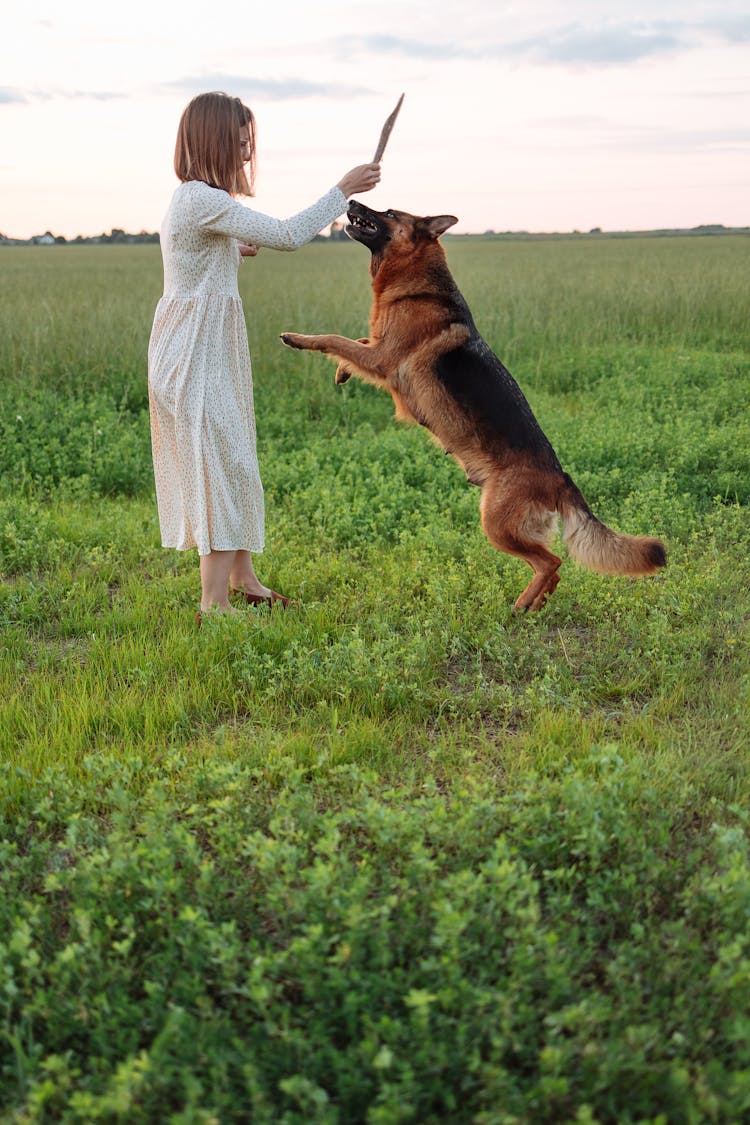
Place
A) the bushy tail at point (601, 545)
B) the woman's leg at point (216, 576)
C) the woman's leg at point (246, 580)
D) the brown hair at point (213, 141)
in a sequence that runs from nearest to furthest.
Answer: the brown hair at point (213, 141) < the bushy tail at point (601, 545) < the woman's leg at point (216, 576) < the woman's leg at point (246, 580)

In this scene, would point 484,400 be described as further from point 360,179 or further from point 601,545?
point 360,179

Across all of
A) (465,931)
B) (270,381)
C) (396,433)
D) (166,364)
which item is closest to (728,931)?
(465,931)

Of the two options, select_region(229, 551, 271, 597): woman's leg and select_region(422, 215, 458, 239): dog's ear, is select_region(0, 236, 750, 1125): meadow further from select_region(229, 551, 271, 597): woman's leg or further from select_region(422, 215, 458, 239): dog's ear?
select_region(422, 215, 458, 239): dog's ear

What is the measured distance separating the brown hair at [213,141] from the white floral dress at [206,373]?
0.12m

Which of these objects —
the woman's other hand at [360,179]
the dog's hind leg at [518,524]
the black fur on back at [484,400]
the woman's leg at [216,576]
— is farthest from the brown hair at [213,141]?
the dog's hind leg at [518,524]

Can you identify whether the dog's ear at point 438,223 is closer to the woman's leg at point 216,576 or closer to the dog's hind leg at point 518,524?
the dog's hind leg at point 518,524

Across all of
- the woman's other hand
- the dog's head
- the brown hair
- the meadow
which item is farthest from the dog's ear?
the meadow

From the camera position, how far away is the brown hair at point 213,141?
432 cm

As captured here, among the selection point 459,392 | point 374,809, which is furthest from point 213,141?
point 374,809

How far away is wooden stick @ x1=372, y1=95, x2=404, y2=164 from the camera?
4320 millimetres

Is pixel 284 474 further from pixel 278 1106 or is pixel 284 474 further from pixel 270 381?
pixel 278 1106

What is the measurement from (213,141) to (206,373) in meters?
1.09

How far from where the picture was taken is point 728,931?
7.76ft

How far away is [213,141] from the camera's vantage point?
172 inches
